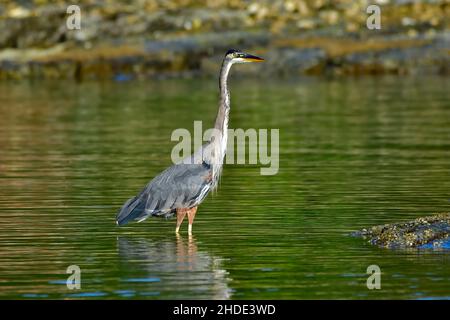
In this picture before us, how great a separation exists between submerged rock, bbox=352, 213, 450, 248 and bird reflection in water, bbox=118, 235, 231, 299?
7.31ft

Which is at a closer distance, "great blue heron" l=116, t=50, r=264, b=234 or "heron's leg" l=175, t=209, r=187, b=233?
"great blue heron" l=116, t=50, r=264, b=234

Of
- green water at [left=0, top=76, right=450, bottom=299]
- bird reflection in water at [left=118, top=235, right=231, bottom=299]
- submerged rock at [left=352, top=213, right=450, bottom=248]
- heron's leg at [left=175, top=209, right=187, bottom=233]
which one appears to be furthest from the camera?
heron's leg at [left=175, top=209, right=187, bottom=233]

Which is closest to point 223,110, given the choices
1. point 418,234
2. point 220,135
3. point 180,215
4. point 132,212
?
point 220,135

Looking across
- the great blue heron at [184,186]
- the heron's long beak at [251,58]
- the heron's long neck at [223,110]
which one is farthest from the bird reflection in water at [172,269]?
the heron's long beak at [251,58]

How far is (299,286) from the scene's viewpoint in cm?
1442

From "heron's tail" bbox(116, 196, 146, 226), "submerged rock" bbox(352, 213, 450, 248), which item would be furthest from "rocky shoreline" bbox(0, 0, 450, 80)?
"submerged rock" bbox(352, 213, 450, 248)

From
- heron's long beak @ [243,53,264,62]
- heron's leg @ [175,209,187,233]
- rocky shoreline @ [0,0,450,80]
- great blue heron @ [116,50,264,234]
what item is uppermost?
rocky shoreline @ [0,0,450,80]

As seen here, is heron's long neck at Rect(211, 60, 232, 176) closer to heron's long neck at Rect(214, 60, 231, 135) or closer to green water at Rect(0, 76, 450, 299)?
heron's long neck at Rect(214, 60, 231, 135)

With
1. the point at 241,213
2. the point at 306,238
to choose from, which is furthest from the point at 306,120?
the point at 306,238

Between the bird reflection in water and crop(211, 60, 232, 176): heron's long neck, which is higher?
crop(211, 60, 232, 176): heron's long neck

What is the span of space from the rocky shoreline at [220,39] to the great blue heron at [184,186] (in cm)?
4227

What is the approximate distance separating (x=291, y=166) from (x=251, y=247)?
1011cm

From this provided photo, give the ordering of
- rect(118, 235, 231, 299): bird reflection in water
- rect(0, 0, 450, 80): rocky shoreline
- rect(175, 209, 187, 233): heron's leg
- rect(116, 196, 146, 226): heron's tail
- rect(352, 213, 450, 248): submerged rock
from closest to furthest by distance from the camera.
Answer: rect(118, 235, 231, 299): bird reflection in water → rect(352, 213, 450, 248): submerged rock → rect(116, 196, 146, 226): heron's tail → rect(175, 209, 187, 233): heron's leg → rect(0, 0, 450, 80): rocky shoreline

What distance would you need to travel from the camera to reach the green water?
48.4 feet
